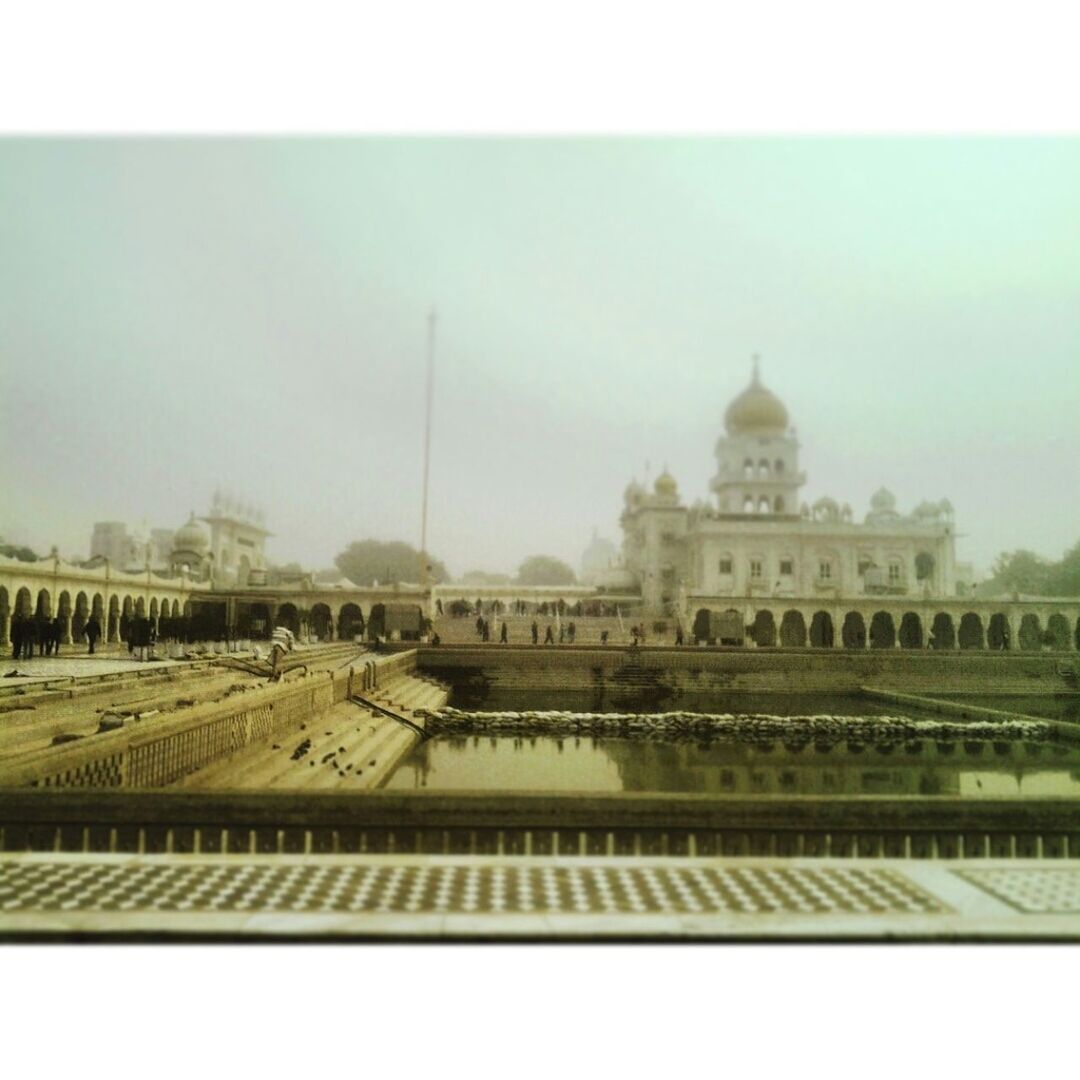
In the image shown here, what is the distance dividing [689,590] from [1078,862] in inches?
517

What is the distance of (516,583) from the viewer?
1452 cm

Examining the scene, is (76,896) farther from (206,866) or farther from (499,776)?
(499,776)

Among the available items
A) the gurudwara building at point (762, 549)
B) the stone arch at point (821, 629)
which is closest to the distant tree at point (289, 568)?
the gurudwara building at point (762, 549)

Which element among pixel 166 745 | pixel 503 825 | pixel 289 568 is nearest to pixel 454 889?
pixel 503 825

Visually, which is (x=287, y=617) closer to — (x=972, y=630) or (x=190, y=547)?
(x=190, y=547)

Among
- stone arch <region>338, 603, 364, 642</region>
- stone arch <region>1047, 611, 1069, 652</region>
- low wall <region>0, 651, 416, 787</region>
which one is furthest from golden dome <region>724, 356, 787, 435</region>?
stone arch <region>338, 603, 364, 642</region>

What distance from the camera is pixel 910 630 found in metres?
15.3

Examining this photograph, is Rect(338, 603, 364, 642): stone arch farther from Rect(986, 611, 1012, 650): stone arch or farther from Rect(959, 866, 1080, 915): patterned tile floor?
Rect(959, 866, 1080, 915): patterned tile floor

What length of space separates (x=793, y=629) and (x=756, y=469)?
3.31 metres

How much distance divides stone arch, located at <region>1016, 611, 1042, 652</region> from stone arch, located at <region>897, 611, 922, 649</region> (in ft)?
14.2

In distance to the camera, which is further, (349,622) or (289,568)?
(349,622)

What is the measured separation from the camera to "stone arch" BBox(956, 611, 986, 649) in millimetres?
12283

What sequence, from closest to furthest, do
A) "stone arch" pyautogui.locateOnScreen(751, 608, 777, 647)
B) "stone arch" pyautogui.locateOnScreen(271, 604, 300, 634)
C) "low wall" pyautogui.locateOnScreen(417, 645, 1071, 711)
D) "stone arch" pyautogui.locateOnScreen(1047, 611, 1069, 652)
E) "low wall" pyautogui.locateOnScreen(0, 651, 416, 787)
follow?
"low wall" pyautogui.locateOnScreen(0, 651, 416, 787)
"stone arch" pyautogui.locateOnScreen(1047, 611, 1069, 652)
"low wall" pyautogui.locateOnScreen(417, 645, 1071, 711)
"stone arch" pyautogui.locateOnScreen(271, 604, 300, 634)
"stone arch" pyautogui.locateOnScreen(751, 608, 777, 647)

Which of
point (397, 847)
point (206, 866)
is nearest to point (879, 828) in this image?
point (397, 847)
